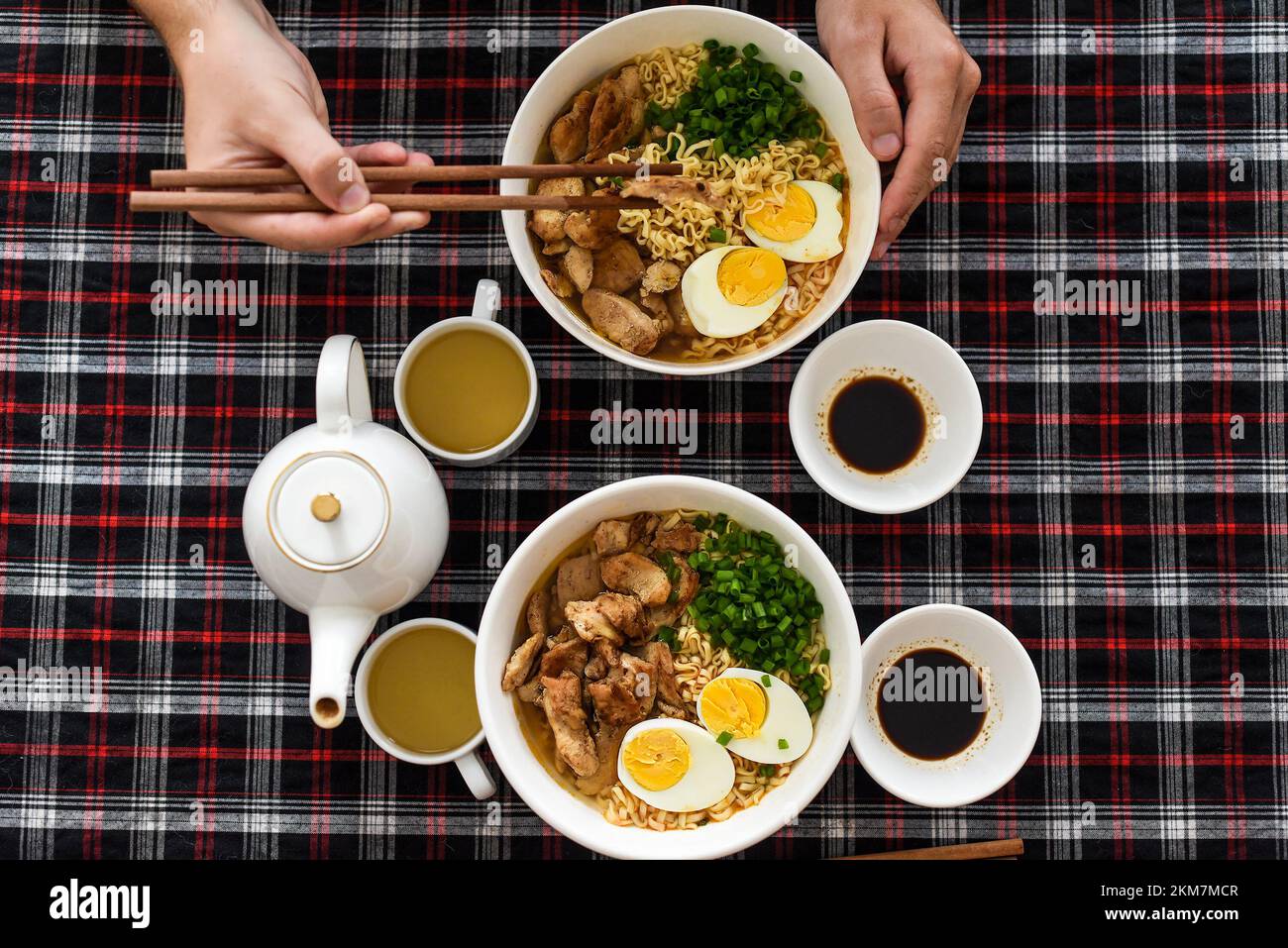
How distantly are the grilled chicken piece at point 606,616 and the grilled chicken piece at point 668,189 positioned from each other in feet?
2.42

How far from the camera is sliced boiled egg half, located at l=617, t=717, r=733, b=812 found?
177 cm

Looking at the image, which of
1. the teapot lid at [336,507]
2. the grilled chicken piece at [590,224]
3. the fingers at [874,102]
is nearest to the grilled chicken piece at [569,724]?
the teapot lid at [336,507]

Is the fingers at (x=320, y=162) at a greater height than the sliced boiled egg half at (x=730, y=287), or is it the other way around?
the fingers at (x=320, y=162)

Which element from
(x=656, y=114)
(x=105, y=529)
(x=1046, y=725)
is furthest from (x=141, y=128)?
(x=1046, y=725)

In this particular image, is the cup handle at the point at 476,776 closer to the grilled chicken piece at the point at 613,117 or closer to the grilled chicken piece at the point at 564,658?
the grilled chicken piece at the point at 564,658

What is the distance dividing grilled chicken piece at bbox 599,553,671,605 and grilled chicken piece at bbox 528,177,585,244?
0.62 meters

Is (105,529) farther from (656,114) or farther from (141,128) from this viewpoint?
(656,114)

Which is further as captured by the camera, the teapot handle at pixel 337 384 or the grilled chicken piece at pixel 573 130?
the grilled chicken piece at pixel 573 130

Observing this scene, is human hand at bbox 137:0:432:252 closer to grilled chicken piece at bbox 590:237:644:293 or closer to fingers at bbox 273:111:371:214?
fingers at bbox 273:111:371:214

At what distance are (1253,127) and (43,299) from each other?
103 inches

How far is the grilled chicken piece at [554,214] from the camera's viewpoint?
5.99 feet

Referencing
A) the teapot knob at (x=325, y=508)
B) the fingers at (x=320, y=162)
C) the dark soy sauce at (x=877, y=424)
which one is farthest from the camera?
the dark soy sauce at (x=877, y=424)

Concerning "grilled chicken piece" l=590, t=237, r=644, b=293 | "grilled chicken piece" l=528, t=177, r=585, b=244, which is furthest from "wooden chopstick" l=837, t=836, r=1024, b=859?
"grilled chicken piece" l=528, t=177, r=585, b=244
